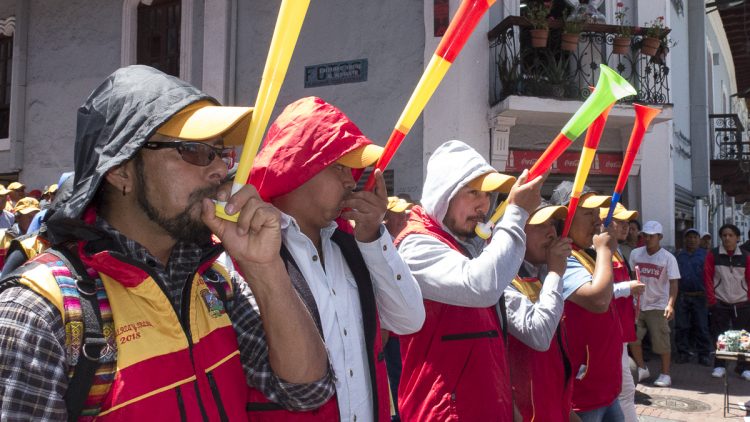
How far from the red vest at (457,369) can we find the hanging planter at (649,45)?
8842 millimetres

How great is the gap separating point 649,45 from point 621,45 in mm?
617

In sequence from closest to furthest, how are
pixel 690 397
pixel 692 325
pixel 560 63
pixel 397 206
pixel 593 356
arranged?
pixel 593 356, pixel 397 206, pixel 690 397, pixel 560 63, pixel 692 325

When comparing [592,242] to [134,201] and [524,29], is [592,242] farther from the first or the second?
[524,29]

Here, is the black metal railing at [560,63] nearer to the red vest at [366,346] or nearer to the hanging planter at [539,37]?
the hanging planter at [539,37]

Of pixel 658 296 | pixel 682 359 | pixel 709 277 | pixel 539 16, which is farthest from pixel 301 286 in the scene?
pixel 682 359

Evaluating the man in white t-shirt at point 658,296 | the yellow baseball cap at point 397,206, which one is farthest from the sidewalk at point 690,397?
the yellow baseball cap at point 397,206

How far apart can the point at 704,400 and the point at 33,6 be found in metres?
13.7

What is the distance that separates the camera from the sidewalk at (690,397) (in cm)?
696

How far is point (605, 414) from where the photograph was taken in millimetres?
3439

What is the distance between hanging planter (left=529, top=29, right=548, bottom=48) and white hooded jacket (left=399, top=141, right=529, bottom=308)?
282 inches

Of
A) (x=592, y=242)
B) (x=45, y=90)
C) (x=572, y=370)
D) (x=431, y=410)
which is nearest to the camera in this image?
(x=431, y=410)

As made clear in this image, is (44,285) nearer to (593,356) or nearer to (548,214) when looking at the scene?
(548,214)

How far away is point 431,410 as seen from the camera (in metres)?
2.53

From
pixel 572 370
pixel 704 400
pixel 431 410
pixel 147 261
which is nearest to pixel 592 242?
pixel 572 370
